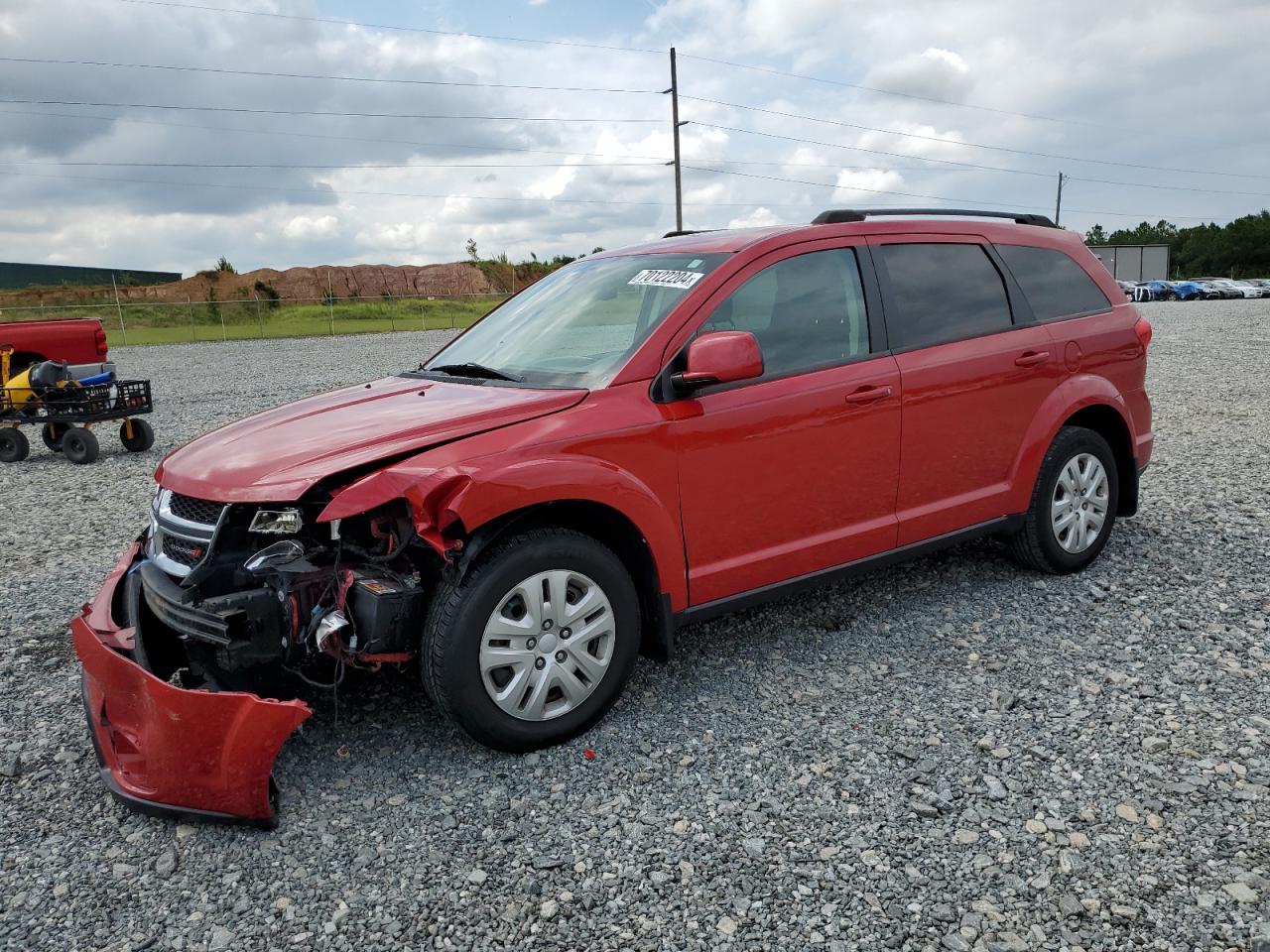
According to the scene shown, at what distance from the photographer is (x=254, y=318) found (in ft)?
141

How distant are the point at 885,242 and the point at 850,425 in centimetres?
97

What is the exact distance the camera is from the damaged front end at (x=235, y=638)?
290 cm

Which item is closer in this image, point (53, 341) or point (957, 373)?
point (957, 373)

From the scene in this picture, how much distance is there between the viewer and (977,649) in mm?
4227

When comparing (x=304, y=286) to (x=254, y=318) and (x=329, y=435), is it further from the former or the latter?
(x=329, y=435)

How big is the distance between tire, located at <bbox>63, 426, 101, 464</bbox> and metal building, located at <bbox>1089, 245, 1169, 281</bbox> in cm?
6405

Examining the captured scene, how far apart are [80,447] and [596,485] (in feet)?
28.8

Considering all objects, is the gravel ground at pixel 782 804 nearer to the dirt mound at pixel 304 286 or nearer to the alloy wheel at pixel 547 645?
the alloy wheel at pixel 547 645

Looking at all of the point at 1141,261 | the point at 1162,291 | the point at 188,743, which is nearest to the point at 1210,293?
the point at 1162,291

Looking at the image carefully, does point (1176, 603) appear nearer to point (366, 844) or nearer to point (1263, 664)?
point (1263, 664)

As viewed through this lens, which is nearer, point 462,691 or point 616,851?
point 616,851

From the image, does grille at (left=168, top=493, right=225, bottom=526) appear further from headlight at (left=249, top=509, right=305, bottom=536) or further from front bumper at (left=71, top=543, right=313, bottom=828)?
front bumper at (left=71, top=543, right=313, bottom=828)

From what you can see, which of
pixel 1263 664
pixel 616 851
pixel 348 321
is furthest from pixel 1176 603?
pixel 348 321

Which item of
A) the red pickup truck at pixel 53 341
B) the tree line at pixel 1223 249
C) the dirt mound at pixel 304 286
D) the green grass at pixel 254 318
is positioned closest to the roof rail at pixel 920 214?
the red pickup truck at pixel 53 341
